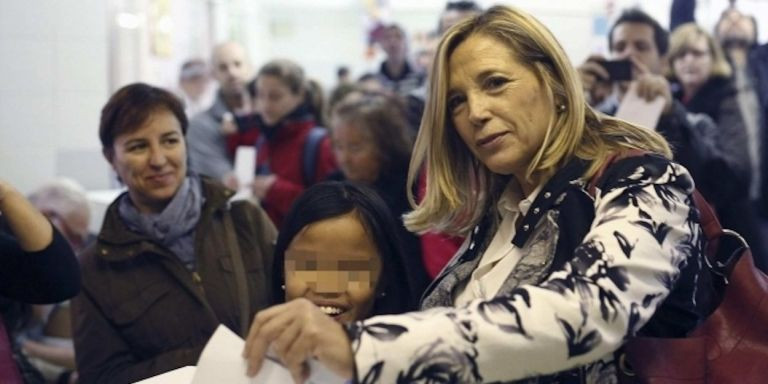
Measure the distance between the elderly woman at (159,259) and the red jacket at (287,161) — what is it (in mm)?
1353

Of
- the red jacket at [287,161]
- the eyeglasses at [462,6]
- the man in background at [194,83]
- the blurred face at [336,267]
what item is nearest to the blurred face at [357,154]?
the red jacket at [287,161]

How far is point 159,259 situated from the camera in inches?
117

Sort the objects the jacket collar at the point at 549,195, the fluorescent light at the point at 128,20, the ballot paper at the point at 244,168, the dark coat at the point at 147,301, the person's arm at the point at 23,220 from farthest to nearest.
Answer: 1. the fluorescent light at the point at 128,20
2. the ballot paper at the point at 244,168
3. the dark coat at the point at 147,301
4. the person's arm at the point at 23,220
5. the jacket collar at the point at 549,195

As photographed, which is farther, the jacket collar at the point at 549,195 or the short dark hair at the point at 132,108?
the short dark hair at the point at 132,108

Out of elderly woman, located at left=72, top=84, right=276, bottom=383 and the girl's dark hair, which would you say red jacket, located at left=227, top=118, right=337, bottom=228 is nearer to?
elderly woman, located at left=72, top=84, right=276, bottom=383

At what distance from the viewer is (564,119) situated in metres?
1.81

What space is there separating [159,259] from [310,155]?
6.27ft

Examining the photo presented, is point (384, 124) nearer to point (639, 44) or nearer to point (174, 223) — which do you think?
point (639, 44)

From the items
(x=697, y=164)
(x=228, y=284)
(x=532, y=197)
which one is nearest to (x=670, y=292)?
(x=532, y=197)

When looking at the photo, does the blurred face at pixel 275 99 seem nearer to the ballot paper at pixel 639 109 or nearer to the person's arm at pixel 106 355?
the ballot paper at pixel 639 109

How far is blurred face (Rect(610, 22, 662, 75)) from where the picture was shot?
4539 mm

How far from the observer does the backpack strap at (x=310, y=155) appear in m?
4.79

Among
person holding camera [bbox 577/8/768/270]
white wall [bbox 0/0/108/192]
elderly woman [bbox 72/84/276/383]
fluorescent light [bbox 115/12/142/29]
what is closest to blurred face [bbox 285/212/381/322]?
elderly woman [bbox 72/84/276/383]

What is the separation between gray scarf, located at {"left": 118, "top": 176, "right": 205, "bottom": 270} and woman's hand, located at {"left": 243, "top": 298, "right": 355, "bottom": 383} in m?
1.66
